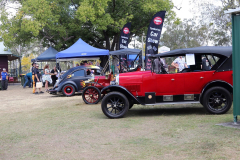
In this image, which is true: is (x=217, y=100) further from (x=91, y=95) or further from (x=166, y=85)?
(x=91, y=95)

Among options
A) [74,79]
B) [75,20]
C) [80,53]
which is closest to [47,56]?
[75,20]

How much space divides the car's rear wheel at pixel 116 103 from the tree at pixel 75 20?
55.4ft

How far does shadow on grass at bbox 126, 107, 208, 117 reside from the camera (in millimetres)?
8768

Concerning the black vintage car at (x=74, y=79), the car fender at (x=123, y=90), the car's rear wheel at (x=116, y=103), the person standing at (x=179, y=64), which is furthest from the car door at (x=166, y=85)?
the black vintage car at (x=74, y=79)

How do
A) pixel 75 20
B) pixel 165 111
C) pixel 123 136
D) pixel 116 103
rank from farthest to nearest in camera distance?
pixel 75 20 < pixel 165 111 < pixel 116 103 < pixel 123 136

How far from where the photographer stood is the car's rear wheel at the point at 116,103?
822 cm

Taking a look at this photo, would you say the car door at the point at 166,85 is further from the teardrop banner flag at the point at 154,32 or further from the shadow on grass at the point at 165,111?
the teardrop banner flag at the point at 154,32

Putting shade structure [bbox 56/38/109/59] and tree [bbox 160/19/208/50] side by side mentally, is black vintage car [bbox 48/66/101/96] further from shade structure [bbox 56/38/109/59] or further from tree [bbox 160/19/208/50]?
tree [bbox 160/19/208/50]

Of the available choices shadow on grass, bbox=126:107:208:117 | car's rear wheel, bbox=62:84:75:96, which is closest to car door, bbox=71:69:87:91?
car's rear wheel, bbox=62:84:75:96

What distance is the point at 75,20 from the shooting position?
28.4 meters

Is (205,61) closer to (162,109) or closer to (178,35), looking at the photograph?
(162,109)

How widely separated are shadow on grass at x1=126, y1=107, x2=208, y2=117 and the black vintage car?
6106 mm

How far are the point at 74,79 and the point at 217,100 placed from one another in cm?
907

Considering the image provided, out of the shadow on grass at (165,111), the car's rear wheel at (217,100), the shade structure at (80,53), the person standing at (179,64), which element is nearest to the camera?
the car's rear wheel at (217,100)
